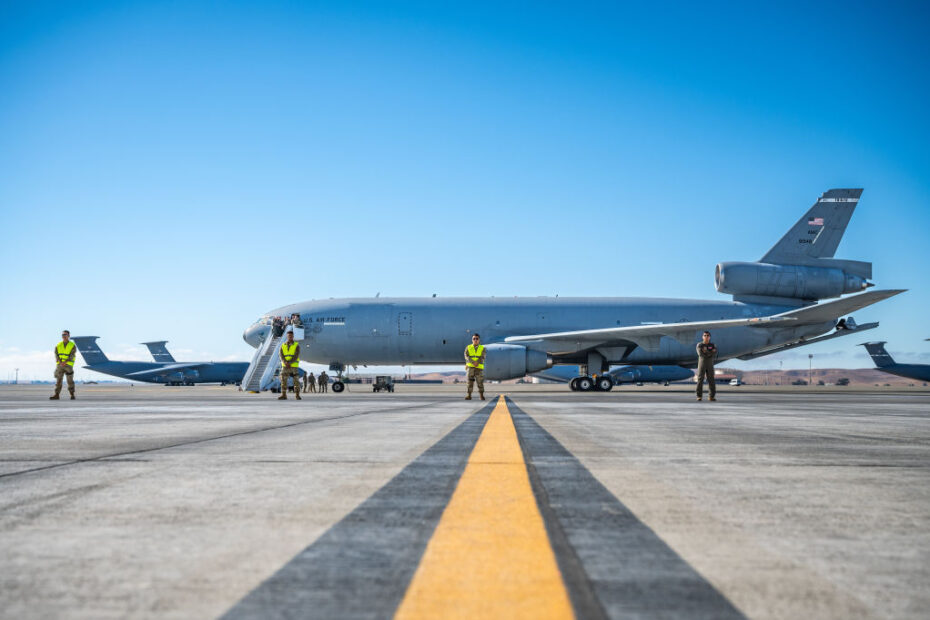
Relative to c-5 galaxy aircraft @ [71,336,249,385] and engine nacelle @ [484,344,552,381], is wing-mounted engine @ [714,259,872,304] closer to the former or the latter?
engine nacelle @ [484,344,552,381]

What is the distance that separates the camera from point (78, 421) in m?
8.24

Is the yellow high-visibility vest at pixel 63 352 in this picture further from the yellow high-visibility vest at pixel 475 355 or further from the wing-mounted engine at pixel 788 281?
the wing-mounted engine at pixel 788 281

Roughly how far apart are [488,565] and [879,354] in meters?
59.7

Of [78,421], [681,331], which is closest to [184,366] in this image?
[681,331]

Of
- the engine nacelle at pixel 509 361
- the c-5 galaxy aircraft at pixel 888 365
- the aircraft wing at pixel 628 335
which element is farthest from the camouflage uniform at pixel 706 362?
the c-5 galaxy aircraft at pixel 888 365

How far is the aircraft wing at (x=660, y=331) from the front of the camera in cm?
2428

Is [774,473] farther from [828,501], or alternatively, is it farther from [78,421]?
[78,421]

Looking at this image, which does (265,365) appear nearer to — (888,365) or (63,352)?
(63,352)

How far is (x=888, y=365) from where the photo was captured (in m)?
52.7

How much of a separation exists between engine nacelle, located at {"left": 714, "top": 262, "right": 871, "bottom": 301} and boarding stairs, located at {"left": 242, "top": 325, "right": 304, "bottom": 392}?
17.0m

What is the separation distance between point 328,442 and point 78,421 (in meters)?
4.29

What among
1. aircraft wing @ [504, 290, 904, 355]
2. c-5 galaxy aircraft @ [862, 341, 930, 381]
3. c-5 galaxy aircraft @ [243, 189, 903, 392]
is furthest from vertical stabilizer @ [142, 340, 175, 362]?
c-5 galaxy aircraft @ [862, 341, 930, 381]

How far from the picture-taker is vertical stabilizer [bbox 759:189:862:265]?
29.0 metres

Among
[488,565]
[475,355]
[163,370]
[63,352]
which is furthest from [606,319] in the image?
[163,370]
